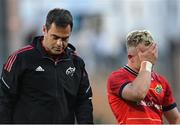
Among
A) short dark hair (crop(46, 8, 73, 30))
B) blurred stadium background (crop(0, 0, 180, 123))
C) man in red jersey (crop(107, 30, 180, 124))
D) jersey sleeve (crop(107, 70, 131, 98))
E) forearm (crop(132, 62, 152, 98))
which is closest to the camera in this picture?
forearm (crop(132, 62, 152, 98))

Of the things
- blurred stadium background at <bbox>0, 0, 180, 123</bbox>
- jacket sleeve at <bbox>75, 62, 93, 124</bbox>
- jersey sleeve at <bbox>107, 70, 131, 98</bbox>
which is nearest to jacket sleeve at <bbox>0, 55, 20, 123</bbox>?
jacket sleeve at <bbox>75, 62, 93, 124</bbox>

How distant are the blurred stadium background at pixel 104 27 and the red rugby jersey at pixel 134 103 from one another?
846 centimetres

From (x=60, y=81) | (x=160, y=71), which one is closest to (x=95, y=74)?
(x=160, y=71)

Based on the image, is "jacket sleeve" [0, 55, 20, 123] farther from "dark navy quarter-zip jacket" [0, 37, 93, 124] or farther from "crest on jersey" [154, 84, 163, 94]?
"crest on jersey" [154, 84, 163, 94]

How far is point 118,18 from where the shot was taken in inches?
872

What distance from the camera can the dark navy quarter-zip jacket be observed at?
941 centimetres

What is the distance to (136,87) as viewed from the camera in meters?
9.09

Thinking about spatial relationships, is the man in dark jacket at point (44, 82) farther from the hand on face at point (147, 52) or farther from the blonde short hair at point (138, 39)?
the hand on face at point (147, 52)

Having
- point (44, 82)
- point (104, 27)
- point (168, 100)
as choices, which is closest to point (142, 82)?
point (168, 100)

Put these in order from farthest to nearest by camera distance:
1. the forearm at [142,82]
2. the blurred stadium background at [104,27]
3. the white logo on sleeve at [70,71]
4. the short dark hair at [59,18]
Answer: the blurred stadium background at [104,27]
the white logo on sleeve at [70,71]
the short dark hair at [59,18]
the forearm at [142,82]

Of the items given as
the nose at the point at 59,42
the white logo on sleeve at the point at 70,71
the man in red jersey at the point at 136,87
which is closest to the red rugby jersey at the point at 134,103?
the man in red jersey at the point at 136,87

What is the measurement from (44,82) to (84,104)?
47 cm

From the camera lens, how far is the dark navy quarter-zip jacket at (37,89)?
9.41 metres

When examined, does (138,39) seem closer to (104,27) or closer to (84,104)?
(84,104)
